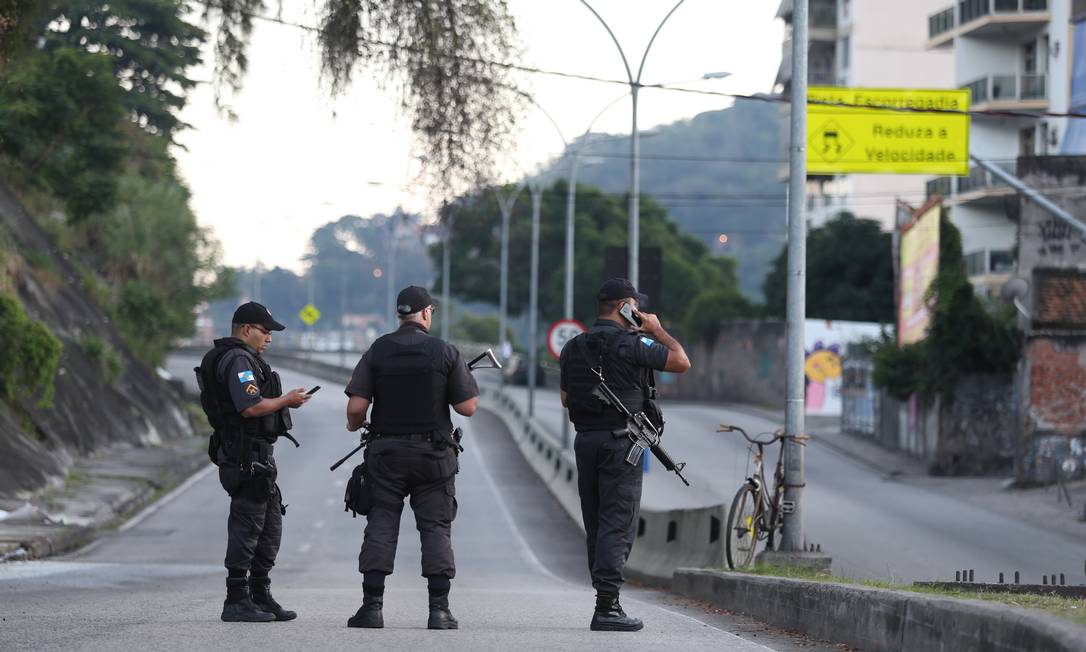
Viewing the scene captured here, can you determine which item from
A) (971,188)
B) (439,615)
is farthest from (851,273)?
(439,615)

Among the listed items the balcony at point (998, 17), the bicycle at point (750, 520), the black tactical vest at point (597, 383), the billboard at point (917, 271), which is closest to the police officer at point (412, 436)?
the black tactical vest at point (597, 383)

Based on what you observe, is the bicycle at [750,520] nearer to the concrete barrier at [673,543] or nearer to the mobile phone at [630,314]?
the concrete barrier at [673,543]

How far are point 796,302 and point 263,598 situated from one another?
6.15m

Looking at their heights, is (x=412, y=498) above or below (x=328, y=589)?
above

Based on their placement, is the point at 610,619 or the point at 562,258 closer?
the point at 610,619

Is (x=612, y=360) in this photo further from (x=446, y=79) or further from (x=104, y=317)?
(x=104, y=317)

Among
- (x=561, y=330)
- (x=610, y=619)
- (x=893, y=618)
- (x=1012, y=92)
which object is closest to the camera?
(x=893, y=618)

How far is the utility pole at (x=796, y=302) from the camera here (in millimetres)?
14016

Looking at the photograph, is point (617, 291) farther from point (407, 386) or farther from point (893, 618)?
point (893, 618)

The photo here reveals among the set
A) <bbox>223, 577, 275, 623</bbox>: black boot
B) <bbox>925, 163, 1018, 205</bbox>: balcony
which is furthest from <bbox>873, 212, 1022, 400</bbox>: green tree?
<bbox>925, 163, 1018, 205</bbox>: balcony

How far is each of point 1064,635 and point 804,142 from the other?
899 centimetres

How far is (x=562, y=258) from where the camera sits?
89.1 m

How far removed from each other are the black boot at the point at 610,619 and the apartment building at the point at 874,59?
7128 centimetres

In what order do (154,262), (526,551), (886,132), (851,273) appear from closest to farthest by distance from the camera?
(526,551), (886,132), (154,262), (851,273)
